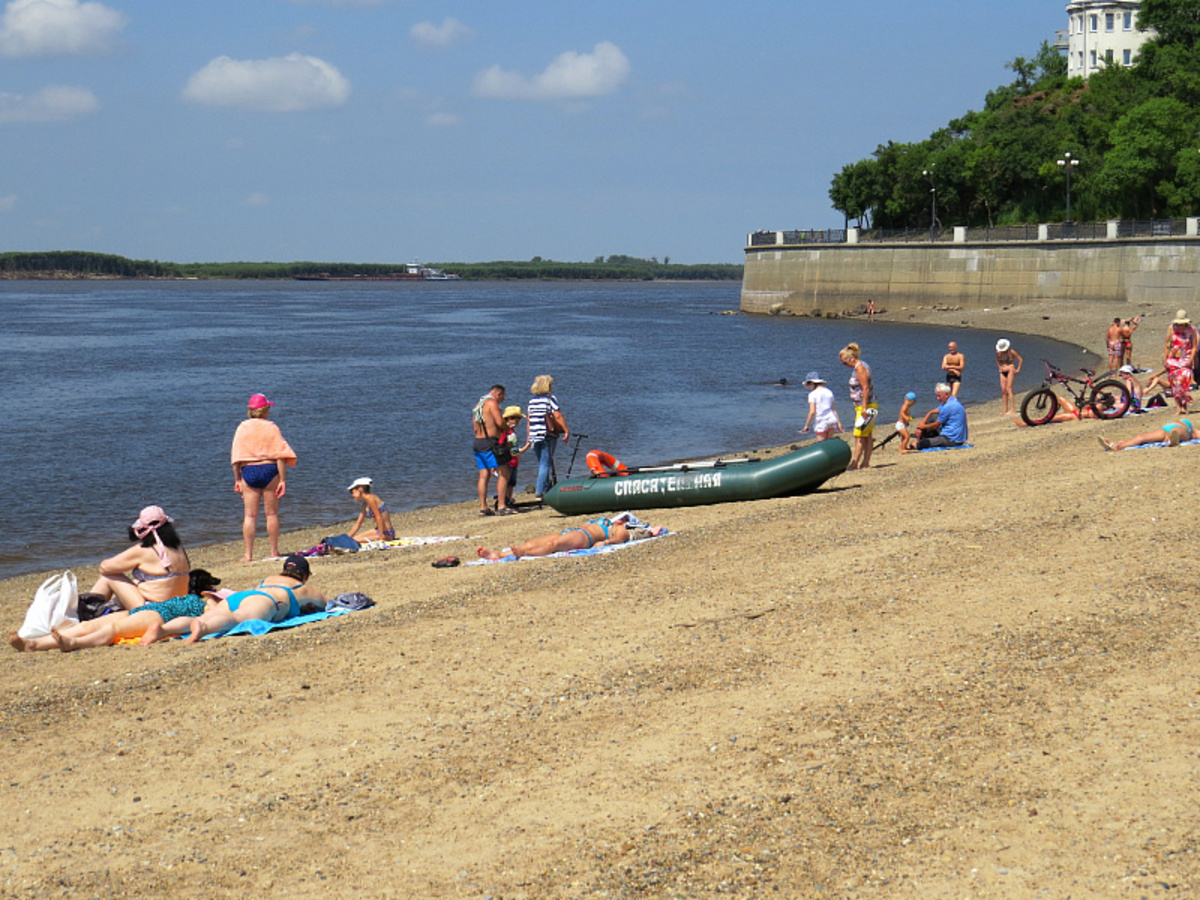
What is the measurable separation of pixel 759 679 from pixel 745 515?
5.03 m

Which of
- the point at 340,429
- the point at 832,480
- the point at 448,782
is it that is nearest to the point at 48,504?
the point at 340,429

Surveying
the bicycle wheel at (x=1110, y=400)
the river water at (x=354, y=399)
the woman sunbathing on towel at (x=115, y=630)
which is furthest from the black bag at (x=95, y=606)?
the bicycle wheel at (x=1110, y=400)

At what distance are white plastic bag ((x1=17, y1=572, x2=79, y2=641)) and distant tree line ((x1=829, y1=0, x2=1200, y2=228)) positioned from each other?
210ft

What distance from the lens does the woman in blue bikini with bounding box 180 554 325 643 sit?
29.5ft

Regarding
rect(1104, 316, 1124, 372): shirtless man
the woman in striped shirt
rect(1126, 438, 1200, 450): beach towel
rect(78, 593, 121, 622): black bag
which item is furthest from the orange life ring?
rect(1104, 316, 1124, 372): shirtless man

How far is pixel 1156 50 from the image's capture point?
81000 mm

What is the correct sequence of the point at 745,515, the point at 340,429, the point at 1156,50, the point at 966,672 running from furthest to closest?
the point at 1156,50 < the point at 340,429 < the point at 745,515 < the point at 966,672

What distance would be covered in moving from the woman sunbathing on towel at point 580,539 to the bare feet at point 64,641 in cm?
362

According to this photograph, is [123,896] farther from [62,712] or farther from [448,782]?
[62,712]

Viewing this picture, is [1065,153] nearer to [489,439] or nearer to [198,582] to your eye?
[489,439]

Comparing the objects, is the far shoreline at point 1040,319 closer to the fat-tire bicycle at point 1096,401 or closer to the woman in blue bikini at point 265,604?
the fat-tire bicycle at point 1096,401

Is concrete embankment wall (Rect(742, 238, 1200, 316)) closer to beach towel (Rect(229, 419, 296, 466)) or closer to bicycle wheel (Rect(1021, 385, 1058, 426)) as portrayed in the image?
bicycle wheel (Rect(1021, 385, 1058, 426))

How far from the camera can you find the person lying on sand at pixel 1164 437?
12883 mm

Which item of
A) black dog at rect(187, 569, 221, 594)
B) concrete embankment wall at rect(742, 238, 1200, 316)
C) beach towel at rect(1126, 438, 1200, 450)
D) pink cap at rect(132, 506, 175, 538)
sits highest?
concrete embankment wall at rect(742, 238, 1200, 316)
